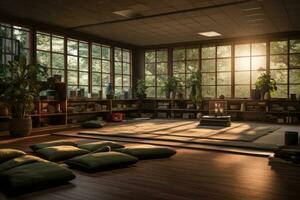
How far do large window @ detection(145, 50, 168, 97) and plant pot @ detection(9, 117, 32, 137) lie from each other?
21.5 feet

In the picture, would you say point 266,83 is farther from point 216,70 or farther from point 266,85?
point 216,70

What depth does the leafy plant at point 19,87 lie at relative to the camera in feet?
22.5

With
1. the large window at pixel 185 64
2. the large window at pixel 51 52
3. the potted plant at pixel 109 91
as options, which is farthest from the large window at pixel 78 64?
the large window at pixel 185 64

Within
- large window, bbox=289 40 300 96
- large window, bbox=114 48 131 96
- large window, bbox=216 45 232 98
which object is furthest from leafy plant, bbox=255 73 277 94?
large window, bbox=114 48 131 96

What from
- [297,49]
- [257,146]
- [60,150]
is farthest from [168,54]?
[60,150]

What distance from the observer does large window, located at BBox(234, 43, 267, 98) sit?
432 inches

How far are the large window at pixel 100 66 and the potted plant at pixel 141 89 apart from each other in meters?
1.39

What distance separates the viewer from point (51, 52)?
30.5 ft

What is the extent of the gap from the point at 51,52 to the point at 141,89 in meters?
4.23

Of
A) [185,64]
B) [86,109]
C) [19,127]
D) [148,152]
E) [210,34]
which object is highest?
[210,34]

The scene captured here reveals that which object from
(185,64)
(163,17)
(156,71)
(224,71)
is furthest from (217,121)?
(156,71)

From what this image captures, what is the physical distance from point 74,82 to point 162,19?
12.2 ft

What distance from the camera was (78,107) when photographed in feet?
32.2

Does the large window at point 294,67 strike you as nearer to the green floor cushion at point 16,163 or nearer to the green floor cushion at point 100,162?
the green floor cushion at point 100,162
